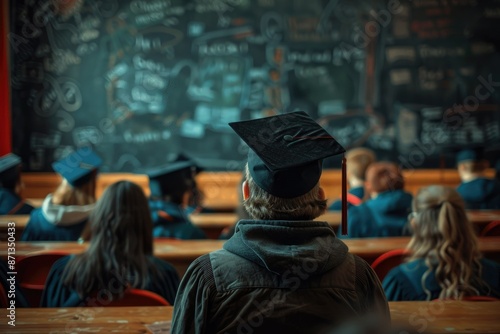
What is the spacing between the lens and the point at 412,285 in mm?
2898

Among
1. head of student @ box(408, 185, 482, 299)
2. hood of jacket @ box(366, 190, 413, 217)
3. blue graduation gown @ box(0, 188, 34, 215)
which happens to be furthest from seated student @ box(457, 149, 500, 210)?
blue graduation gown @ box(0, 188, 34, 215)

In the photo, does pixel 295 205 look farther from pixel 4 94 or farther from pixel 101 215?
pixel 4 94

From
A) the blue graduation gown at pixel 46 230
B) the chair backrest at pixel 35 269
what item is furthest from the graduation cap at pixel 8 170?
the chair backrest at pixel 35 269

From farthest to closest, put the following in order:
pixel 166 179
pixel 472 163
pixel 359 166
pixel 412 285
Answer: pixel 472 163, pixel 359 166, pixel 166 179, pixel 412 285

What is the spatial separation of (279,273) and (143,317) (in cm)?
75

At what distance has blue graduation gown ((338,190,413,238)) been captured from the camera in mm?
4617

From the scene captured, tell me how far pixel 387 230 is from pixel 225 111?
4.22 m

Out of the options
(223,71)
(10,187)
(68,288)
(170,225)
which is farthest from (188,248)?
(223,71)

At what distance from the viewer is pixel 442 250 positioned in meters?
2.92

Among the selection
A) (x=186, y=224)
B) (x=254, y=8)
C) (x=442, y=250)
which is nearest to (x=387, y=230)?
(x=186, y=224)

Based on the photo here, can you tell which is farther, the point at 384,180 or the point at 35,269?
the point at 384,180

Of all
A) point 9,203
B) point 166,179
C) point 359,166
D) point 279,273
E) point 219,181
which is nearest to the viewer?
point 279,273

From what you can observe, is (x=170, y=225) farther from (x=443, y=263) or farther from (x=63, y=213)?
(x=443, y=263)

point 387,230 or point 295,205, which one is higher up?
point 295,205
